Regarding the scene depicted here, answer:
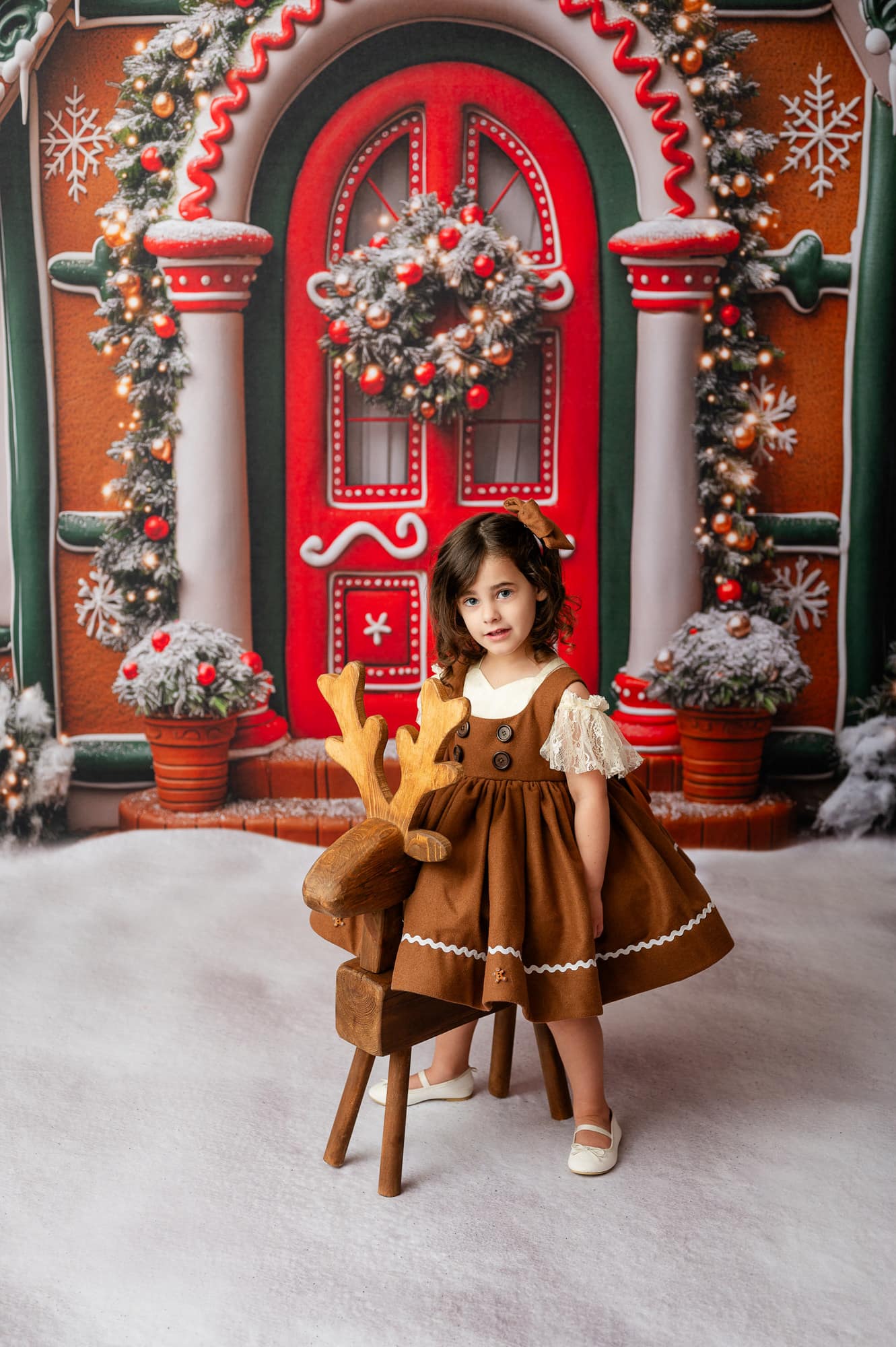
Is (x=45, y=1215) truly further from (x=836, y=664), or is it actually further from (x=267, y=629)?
(x=836, y=664)

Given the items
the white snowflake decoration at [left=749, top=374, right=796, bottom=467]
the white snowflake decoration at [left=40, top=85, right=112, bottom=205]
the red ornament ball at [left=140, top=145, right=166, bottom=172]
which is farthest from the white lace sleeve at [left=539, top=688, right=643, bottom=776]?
the white snowflake decoration at [left=40, top=85, right=112, bottom=205]

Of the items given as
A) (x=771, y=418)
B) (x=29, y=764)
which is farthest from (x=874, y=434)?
(x=29, y=764)

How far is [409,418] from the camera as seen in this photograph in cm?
367

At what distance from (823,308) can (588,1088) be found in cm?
259

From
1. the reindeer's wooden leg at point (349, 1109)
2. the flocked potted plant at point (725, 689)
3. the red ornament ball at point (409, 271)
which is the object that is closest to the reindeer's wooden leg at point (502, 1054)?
the reindeer's wooden leg at point (349, 1109)

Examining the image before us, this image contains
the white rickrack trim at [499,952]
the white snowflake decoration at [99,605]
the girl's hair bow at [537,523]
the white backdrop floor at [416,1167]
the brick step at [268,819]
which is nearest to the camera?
the white backdrop floor at [416,1167]

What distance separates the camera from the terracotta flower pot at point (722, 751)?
11.7ft

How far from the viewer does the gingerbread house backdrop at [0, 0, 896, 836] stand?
348 cm

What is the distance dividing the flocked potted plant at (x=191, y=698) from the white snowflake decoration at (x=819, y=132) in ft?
7.40

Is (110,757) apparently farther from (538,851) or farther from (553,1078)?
(538,851)

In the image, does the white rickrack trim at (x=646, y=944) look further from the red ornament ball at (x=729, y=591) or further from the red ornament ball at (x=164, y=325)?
the red ornament ball at (x=164, y=325)

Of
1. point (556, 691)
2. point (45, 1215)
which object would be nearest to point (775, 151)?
point (556, 691)

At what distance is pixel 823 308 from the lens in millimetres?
3600

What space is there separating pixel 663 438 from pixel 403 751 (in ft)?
6.69
